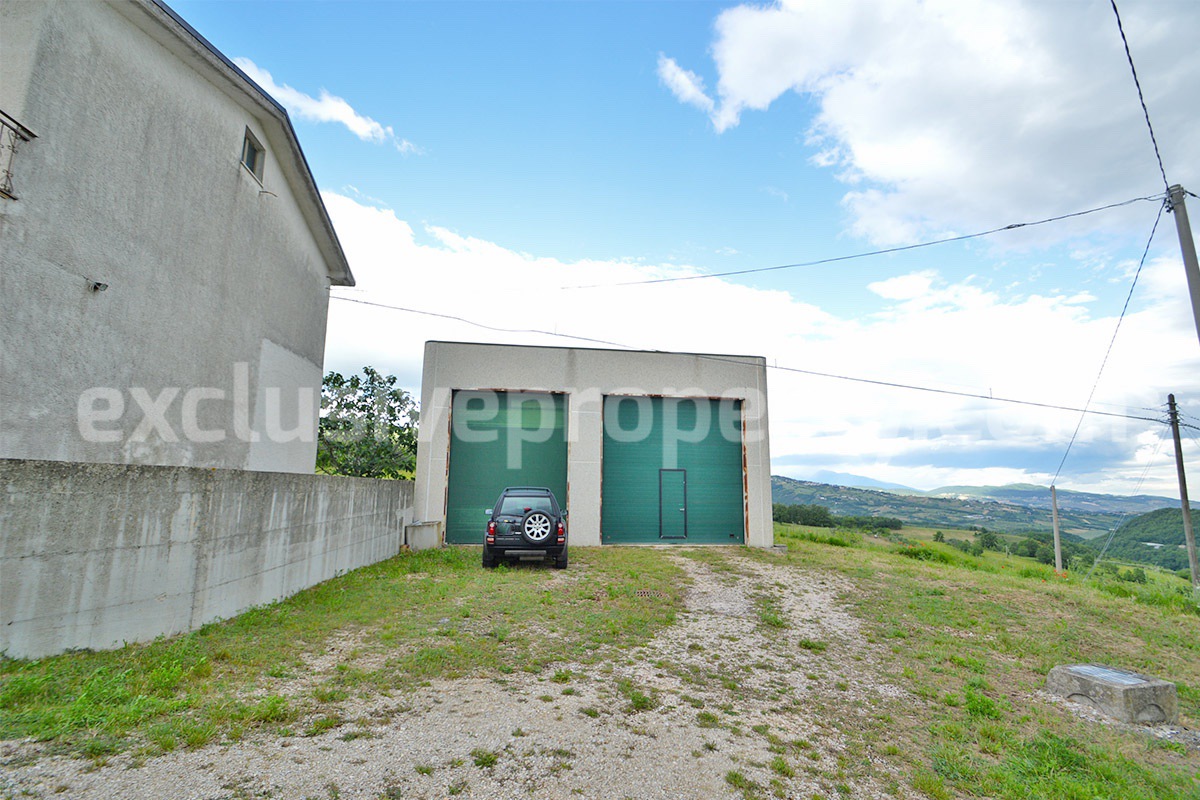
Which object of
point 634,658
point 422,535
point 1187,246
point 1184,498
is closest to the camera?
point 634,658

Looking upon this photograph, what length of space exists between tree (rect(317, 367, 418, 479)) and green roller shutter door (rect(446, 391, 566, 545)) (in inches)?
102

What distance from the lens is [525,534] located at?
1070cm

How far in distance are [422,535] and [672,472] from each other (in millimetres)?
6801

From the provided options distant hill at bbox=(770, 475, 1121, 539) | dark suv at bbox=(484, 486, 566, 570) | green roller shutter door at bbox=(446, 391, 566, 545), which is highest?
green roller shutter door at bbox=(446, 391, 566, 545)

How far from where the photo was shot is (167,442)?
7945 millimetres

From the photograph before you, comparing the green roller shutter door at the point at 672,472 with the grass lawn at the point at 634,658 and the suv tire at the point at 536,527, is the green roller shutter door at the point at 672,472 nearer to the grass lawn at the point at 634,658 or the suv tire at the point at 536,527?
the suv tire at the point at 536,527

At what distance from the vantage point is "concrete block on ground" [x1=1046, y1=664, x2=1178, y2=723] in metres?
5.11

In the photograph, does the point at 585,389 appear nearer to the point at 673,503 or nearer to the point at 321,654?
the point at 673,503

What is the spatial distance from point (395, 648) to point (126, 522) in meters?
2.68

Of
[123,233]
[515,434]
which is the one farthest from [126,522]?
[515,434]

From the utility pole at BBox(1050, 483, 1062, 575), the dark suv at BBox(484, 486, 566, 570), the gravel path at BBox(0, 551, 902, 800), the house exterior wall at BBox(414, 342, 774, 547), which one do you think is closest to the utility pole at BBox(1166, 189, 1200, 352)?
the gravel path at BBox(0, 551, 902, 800)

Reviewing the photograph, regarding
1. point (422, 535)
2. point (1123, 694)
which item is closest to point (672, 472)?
point (422, 535)

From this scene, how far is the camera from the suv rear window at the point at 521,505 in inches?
433

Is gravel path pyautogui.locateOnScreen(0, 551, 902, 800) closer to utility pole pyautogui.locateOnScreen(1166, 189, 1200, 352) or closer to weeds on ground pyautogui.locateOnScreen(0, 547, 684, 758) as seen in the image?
weeds on ground pyautogui.locateOnScreen(0, 547, 684, 758)
